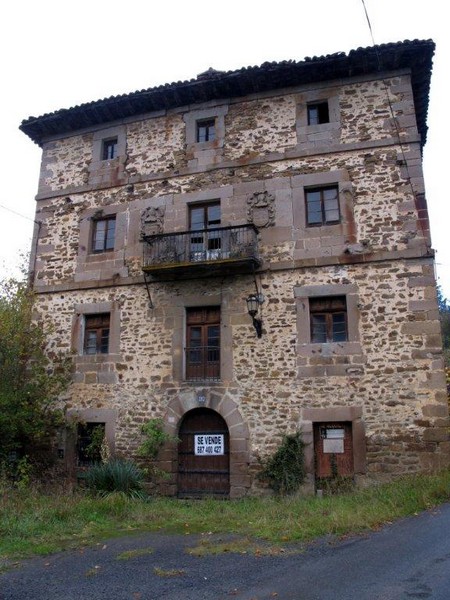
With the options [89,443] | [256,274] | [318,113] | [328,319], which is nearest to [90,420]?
[89,443]

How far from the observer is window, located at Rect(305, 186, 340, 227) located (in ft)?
40.0

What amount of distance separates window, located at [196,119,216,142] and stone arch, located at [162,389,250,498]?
6.72 meters

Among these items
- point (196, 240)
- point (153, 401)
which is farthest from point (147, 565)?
point (196, 240)

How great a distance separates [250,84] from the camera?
1331cm

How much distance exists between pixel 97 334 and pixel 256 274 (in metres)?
4.49

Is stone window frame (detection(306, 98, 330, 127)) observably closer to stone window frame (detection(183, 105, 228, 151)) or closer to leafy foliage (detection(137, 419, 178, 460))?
stone window frame (detection(183, 105, 228, 151))

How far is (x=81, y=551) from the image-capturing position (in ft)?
23.7

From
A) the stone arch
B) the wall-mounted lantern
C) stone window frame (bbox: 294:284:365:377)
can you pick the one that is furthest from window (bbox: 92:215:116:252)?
stone window frame (bbox: 294:284:365:377)

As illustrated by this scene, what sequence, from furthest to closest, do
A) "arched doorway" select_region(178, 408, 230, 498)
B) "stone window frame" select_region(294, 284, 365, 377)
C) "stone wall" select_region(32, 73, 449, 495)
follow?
1. "arched doorway" select_region(178, 408, 230, 498)
2. "stone window frame" select_region(294, 284, 365, 377)
3. "stone wall" select_region(32, 73, 449, 495)

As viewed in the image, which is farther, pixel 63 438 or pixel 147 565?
pixel 63 438

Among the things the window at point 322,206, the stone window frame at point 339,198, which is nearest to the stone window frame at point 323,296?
the stone window frame at point 339,198

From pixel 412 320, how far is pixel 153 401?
6211 mm

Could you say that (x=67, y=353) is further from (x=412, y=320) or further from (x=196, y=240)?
(x=412, y=320)

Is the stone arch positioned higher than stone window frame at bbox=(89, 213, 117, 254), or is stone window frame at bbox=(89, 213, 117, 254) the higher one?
stone window frame at bbox=(89, 213, 117, 254)
